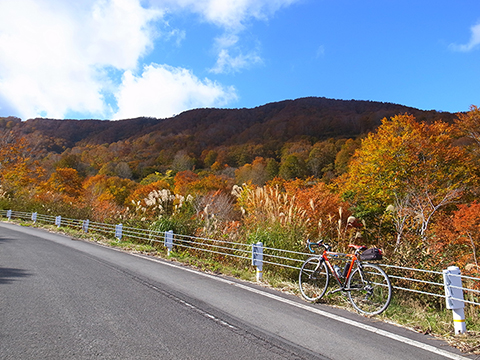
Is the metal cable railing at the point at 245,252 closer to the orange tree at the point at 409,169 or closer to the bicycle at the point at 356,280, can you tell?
the bicycle at the point at 356,280

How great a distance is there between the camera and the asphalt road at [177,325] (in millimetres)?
3461

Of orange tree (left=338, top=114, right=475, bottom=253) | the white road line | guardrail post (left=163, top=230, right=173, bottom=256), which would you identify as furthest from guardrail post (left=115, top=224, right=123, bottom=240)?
orange tree (left=338, top=114, right=475, bottom=253)

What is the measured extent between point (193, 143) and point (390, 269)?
12477cm

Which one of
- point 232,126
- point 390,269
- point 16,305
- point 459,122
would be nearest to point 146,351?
point 16,305

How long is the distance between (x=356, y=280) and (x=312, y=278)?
88cm

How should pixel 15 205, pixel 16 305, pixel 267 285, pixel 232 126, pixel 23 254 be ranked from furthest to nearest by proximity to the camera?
pixel 232 126 < pixel 15 205 < pixel 23 254 < pixel 267 285 < pixel 16 305

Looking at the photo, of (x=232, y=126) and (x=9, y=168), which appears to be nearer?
(x=9, y=168)

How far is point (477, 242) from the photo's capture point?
543 inches

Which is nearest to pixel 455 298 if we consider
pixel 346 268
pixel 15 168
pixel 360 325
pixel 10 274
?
pixel 360 325

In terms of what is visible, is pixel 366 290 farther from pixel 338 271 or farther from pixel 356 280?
pixel 338 271

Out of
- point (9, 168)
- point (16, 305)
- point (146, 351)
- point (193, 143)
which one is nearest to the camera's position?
point (146, 351)

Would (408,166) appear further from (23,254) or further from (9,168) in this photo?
(9,168)

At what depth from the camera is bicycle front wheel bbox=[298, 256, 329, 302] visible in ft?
19.0

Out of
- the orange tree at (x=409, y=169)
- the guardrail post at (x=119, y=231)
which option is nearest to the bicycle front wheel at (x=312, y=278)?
the guardrail post at (x=119, y=231)
